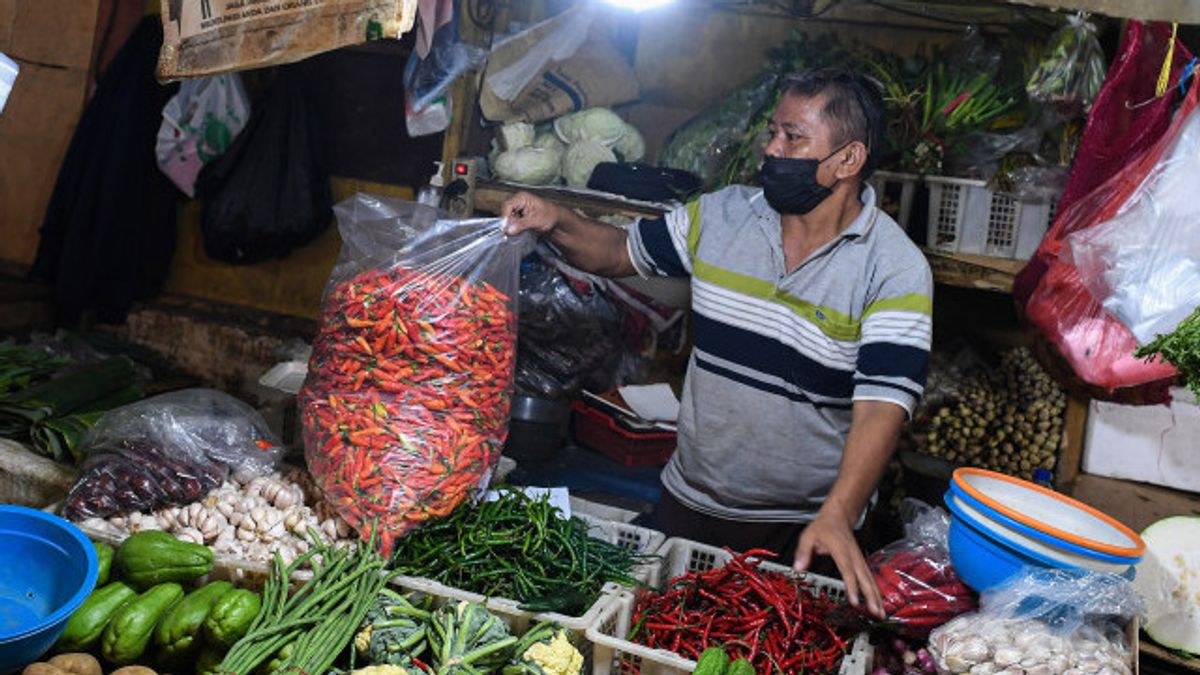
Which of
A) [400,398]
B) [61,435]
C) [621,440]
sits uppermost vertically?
[400,398]

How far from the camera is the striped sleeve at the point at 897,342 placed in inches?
110

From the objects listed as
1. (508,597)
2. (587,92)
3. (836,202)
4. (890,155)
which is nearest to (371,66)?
(587,92)

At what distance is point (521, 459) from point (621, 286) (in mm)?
917

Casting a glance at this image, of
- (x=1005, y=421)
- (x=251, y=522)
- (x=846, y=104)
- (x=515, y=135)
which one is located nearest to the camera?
(x=251, y=522)

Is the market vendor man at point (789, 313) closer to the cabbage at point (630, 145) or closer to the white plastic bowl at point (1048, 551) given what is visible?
the white plastic bowl at point (1048, 551)

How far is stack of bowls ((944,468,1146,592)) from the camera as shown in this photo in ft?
6.95

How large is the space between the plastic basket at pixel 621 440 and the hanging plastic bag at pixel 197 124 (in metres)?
2.47

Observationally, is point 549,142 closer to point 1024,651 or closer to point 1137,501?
point 1137,501

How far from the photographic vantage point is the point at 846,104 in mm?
2975

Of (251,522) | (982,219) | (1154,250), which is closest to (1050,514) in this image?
(1154,250)

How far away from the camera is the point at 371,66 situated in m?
5.60

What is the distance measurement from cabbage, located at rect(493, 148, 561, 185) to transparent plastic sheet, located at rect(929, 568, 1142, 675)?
9.36 ft

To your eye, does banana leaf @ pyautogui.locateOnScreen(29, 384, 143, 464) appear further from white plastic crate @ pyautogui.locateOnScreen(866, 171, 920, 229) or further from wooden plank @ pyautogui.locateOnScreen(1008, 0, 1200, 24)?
wooden plank @ pyautogui.locateOnScreen(1008, 0, 1200, 24)

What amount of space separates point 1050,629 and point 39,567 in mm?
2175
